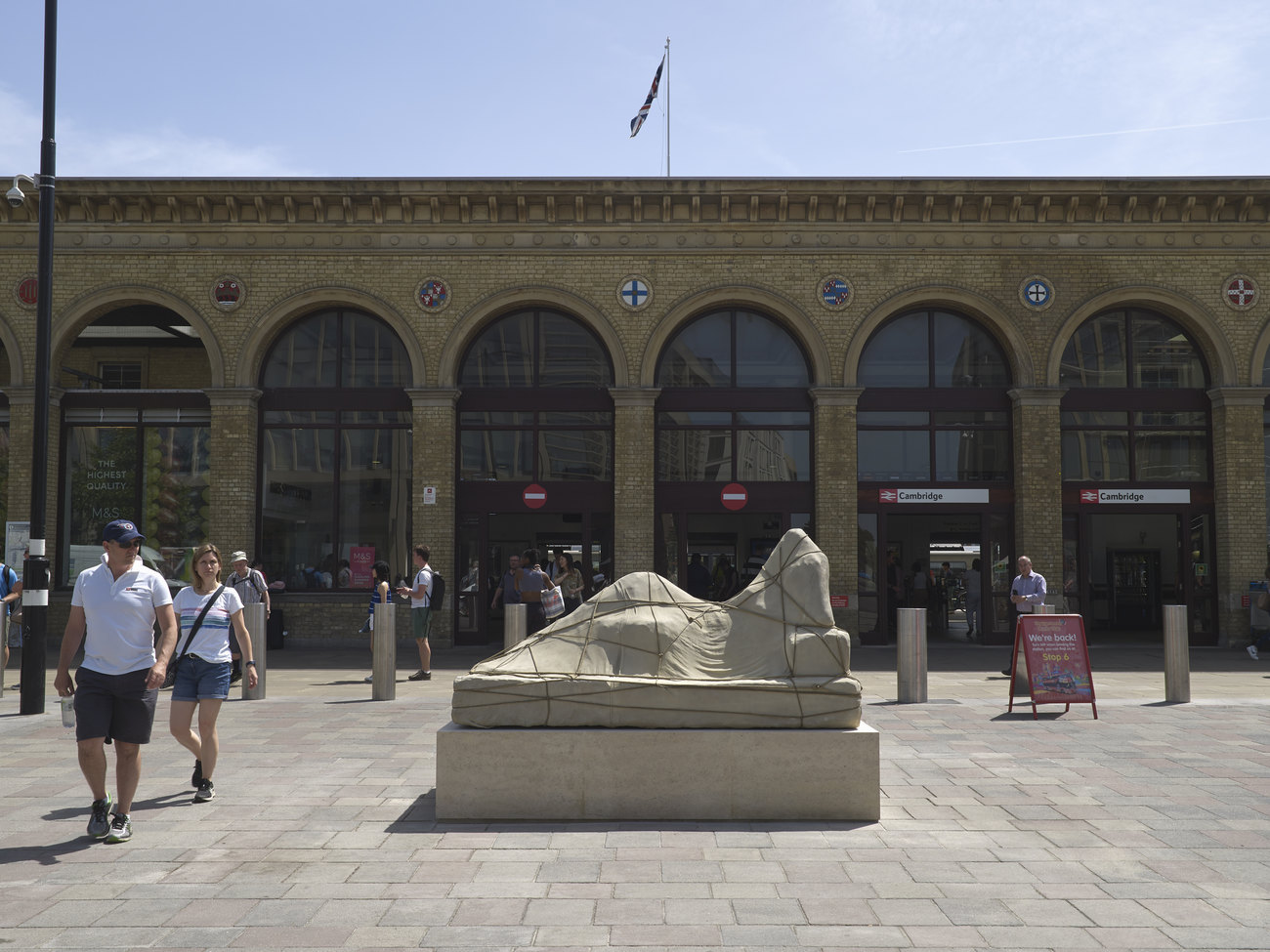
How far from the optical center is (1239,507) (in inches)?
741

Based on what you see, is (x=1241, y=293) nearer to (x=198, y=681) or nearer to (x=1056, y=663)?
(x=1056, y=663)

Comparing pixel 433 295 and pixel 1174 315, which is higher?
pixel 433 295

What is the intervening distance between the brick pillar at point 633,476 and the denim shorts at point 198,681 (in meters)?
12.0

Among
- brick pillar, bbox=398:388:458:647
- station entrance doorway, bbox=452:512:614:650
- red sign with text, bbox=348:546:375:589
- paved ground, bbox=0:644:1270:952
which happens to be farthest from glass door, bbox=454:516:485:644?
paved ground, bbox=0:644:1270:952

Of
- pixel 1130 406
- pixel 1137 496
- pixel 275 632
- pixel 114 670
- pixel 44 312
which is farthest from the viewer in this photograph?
pixel 1130 406

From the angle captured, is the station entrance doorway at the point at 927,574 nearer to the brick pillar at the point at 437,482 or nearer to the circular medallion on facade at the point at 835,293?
the circular medallion on facade at the point at 835,293

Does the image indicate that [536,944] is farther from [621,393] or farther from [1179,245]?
[1179,245]

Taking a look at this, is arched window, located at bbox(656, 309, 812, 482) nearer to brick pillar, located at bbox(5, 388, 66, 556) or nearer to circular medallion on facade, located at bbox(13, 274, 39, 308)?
brick pillar, located at bbox(5, 388, 66, 556)

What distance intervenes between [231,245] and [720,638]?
15.8 m

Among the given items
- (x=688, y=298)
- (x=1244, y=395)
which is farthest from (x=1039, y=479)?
(x=688, y=298)

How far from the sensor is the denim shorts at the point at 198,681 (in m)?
6.88

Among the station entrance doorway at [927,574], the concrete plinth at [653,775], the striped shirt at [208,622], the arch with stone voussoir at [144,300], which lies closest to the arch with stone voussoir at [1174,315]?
the station entrance doorway at [927,574]

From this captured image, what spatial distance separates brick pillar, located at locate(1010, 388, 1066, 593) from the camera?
1886cm

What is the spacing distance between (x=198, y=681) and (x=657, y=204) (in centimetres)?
1423
